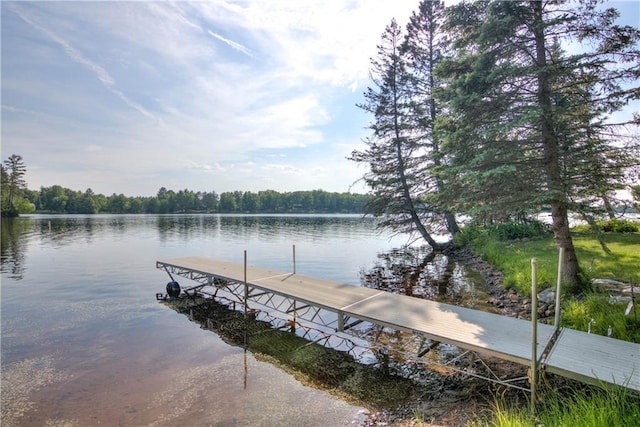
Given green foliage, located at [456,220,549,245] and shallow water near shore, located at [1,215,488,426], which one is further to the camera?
green foliage, located at [456,220,549,245]

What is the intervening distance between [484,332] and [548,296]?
151 inches

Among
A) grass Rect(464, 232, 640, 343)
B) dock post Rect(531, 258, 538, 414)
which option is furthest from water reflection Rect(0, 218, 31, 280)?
grass Rect(464, 232, 640, 343)

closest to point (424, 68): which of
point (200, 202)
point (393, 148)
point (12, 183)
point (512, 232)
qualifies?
point (393, 148)

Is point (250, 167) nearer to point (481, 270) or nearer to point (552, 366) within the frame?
point (481, 270)

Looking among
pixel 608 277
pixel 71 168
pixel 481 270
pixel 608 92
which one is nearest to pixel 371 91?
pixel 481 270

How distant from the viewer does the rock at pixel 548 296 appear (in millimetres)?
7465

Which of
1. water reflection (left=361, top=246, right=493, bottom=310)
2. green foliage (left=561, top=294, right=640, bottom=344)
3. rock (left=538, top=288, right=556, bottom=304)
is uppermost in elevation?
green foliage (left=561, top=294, right=640, bottom=344)

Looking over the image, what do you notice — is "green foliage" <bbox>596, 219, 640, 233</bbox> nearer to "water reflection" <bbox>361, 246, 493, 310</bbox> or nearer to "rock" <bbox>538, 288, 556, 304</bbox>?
"water reflection" <bbox>361, 246, 493, 310</bbox>

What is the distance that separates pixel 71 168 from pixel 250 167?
34.1m

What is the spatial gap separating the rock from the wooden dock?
2383 mm

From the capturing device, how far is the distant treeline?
96188 millimetres

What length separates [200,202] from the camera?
117 meters

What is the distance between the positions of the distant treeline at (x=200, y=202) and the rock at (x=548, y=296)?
298ft

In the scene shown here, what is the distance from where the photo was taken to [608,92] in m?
7.39
